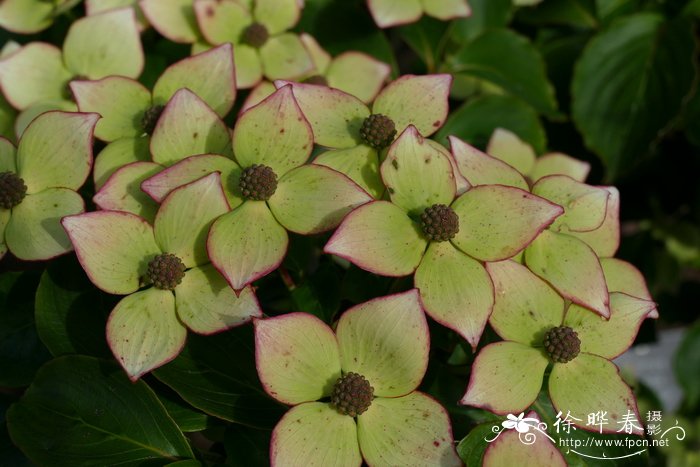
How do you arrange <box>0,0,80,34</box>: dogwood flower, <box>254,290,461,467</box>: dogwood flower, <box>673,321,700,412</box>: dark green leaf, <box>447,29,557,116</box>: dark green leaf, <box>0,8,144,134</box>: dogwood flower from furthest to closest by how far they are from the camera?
<box>673,321,700,412</box>: dark green leaf, <box>447,29,557,116</box>: dark green leaf, <box>0,0,80,34</box>: dogwood flower, <box>0,8,144,134</box>: dogwood flower, <box>254,290,461,467</box>: dogwood flower

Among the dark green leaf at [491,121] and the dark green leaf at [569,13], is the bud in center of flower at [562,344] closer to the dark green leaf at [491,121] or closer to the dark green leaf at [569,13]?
the dark green leaf at [491,121]

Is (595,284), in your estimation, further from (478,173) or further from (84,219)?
(84,219)

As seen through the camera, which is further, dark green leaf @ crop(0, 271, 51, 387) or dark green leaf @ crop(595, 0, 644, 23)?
dark green leaf @ crop(595, 0, 644, 23)

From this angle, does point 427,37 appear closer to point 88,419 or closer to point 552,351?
point 552,351

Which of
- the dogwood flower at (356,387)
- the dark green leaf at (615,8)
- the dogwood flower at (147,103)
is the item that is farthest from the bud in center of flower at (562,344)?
the dark green leaf at (615,8)

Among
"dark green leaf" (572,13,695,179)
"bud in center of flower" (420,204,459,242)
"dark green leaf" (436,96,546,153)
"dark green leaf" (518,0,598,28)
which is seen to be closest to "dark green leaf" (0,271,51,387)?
"bud in center of flower" (420,204,459,242)

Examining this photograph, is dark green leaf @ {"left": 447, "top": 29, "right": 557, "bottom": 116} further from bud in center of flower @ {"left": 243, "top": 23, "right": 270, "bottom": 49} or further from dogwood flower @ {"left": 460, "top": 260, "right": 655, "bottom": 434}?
dogwood flower @ {"left": 460, "top": 260, "right": 655, "bottom": 434}

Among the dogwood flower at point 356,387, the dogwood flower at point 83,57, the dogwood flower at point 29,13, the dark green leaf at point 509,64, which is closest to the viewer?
the dogwood flower at point 356,387

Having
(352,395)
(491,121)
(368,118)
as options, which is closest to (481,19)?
(491,121)
